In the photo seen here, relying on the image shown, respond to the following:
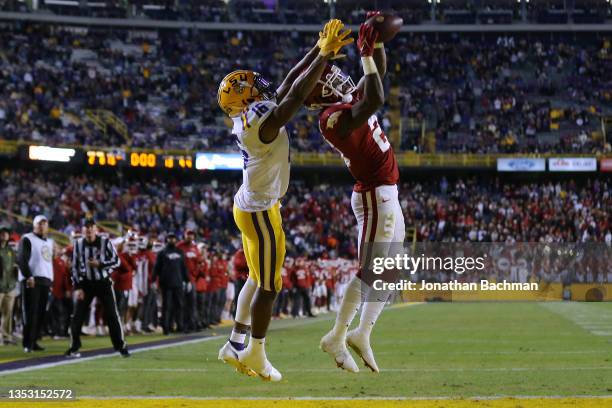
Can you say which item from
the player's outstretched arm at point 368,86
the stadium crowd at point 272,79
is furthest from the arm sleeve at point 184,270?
the stadium crowd at point 272,79

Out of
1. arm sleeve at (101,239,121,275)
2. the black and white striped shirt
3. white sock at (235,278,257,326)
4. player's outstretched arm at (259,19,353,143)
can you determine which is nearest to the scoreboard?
the black and white striped shirt

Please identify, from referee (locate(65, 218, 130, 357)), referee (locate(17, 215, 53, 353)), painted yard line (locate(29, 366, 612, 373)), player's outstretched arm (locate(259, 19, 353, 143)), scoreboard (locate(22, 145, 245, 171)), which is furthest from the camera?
scoreboard (locate(22, 145, 245, 171))

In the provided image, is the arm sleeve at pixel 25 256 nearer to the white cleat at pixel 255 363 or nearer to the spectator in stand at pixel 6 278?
the spectator in stand at pixel 6 278

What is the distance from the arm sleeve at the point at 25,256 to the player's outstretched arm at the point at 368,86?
9.22 m

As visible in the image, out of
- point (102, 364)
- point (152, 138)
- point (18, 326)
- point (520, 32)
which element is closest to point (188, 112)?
point (152, 138)

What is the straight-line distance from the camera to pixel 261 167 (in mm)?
7078

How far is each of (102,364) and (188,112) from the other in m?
35.5

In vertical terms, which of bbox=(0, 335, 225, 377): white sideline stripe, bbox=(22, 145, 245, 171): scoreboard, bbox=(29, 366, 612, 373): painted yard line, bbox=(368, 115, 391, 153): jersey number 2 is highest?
bbox=(368, 115, 391, 153): jersey number 2

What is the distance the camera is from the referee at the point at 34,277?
14.5 meters

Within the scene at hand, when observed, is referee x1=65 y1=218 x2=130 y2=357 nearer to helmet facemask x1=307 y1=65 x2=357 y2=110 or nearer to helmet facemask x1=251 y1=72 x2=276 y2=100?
helmet facemask x1=251 y1=72 x2=276 y2=100

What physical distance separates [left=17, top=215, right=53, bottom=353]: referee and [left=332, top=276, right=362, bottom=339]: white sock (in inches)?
330

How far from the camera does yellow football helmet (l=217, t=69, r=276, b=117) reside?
6.98 metres

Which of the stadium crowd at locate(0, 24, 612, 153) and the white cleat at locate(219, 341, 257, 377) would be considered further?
the stadium crowd at locate(0, 24, 612, 153)

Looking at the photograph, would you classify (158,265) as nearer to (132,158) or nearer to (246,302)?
(246,302)
